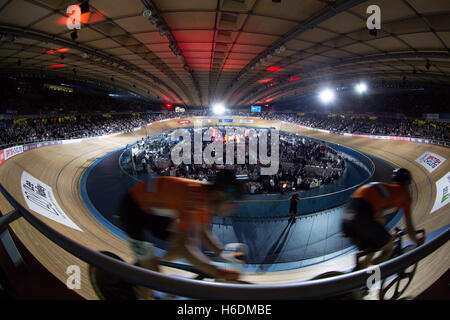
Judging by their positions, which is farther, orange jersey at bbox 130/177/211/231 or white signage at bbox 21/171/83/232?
white signage at bbox 21/171/83/232

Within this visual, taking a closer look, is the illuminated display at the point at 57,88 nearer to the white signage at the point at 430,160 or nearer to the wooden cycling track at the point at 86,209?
the wooden cycling track at the point at 86,209

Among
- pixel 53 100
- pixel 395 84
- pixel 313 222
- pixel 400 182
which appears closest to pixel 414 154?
pixel 395 84

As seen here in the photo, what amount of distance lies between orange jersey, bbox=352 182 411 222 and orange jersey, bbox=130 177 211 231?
2042 mm

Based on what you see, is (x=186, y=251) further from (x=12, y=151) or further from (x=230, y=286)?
(x=12, y=151)

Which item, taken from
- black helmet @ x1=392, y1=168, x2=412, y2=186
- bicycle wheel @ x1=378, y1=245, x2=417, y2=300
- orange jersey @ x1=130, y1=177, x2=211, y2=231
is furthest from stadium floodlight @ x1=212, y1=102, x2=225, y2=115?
bicycle wheel @ x1=378, y1=245, x2=417, y2=300

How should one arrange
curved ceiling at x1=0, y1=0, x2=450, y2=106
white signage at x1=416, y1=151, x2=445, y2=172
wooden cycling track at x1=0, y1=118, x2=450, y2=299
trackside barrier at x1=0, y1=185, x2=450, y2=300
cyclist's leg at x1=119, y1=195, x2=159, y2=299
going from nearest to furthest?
trackside barrier at x1=0, y1=185, x2=450, y2=300 → wooden cycling track at x1=0, y1=118, x2=450, y2=299 → cyclist's leg at x1=119, y1=195, x2=159, y2=299 → curved ceiling at x1=0, y1=0, x2=450, y2=106 → white signage at x1=416, y1=151, x2=445, y2=172

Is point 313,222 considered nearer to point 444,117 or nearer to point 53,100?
point 444,117

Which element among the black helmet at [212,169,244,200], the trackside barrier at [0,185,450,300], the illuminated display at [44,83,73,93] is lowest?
the trackside barrier at [0,185,450,300]

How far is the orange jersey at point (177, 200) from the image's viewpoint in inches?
82.1

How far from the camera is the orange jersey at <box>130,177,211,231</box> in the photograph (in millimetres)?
2086

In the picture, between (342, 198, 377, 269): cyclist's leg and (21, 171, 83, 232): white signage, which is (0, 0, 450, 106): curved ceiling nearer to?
(342, 198, 377, 269): cyclist's leg

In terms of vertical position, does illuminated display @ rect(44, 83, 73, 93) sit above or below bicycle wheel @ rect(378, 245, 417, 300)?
above

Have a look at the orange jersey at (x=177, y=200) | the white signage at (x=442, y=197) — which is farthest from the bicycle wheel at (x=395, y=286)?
the white signage at (x=442, y=197)
